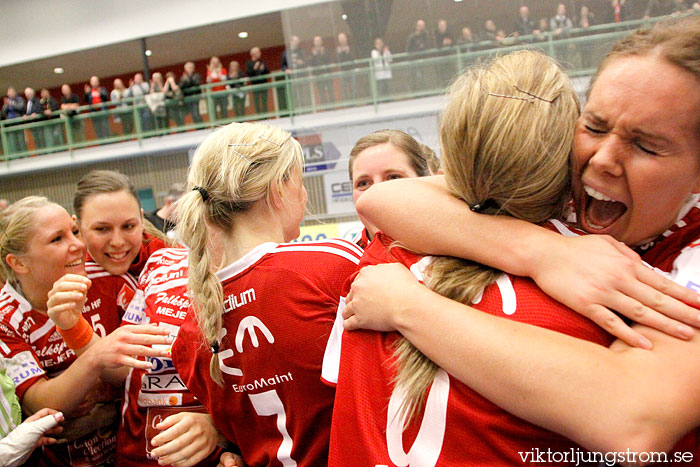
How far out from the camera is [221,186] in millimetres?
1543

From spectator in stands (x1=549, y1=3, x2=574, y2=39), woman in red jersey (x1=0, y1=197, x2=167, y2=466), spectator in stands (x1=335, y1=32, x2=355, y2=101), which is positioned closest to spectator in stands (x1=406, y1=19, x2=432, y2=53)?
spectator in stands (x1=335, y1=32, x2=355, y2=101)

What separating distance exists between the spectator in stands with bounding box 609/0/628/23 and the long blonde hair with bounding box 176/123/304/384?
29.3 feet

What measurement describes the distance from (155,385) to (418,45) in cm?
910

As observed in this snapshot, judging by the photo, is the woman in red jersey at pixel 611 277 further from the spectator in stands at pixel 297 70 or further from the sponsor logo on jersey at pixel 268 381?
the spectator in stands at pixel 297 70

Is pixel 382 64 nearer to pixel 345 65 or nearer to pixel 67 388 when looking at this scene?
pixel 345 65

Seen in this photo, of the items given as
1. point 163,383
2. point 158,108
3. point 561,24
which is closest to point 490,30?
point 561,24

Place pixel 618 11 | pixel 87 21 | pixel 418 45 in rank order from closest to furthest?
1. pixel 618 11
2. pixel 418 45
3. pixel 87 21

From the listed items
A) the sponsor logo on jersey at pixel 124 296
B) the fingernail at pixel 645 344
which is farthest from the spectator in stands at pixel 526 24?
the fingernail at pixel 645 344

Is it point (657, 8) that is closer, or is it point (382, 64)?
point (657, 8)

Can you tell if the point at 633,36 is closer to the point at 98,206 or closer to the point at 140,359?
the point at 140,359

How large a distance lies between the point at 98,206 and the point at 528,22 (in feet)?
28.7

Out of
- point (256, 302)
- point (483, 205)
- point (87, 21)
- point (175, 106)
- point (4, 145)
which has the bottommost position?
point (256, 302)

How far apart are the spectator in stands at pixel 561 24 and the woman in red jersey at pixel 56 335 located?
342 inches

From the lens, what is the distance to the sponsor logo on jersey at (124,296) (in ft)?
8.20
